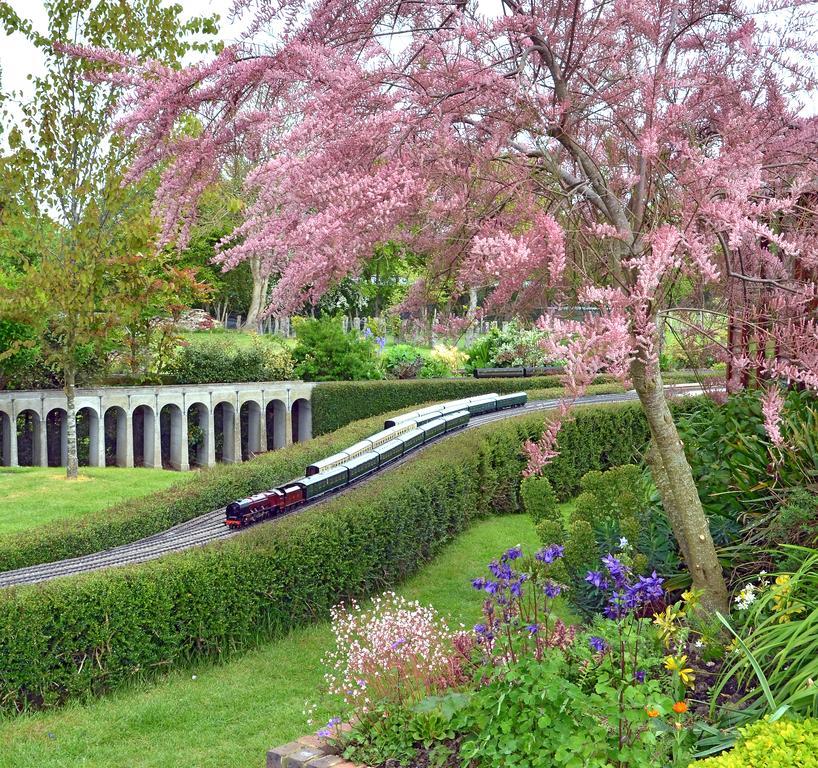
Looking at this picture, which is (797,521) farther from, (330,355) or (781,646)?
(330,355)

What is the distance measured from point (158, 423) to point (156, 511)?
10733mm

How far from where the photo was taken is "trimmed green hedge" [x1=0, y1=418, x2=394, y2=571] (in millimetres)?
8148

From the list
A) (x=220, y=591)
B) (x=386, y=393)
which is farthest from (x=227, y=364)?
(x=220, y=591)

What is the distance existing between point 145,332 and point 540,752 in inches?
642

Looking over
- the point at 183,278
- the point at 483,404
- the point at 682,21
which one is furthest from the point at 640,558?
the point at 183,278

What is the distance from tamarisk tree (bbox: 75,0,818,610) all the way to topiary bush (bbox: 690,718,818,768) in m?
1.70

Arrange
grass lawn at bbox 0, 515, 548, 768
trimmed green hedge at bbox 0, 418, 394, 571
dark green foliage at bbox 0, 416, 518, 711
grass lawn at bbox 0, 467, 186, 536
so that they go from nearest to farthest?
grass lawn at bbox 0, 515, 548, 768, dark green foliage at bbox 0, 416, 518, 711, trimmed green hedge at bbox 0, 418, 394, 571, grass lawn at bbox 0, 467, 186, 536

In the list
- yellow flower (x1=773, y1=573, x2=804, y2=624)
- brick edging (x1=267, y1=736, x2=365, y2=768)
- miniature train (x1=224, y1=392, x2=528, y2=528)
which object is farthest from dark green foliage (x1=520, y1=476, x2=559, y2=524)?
miniature train (x1=224, y1=392, x2=528, y2=528)

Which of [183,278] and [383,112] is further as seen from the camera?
[183,278]

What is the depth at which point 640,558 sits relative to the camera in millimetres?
5496

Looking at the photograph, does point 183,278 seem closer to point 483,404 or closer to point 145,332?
point 145,332

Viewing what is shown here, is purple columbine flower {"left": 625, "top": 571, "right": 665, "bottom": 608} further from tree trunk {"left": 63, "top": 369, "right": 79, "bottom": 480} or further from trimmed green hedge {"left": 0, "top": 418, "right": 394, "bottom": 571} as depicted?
tree trunk {"left": 63, "top": 369, "right": 79, "bottom": 480}

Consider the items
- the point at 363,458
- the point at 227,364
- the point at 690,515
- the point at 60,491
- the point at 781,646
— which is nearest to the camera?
the point at 781,646

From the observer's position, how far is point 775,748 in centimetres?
306
